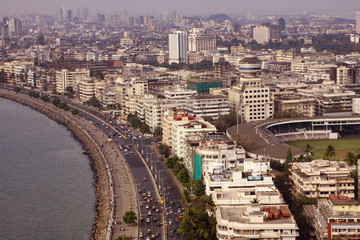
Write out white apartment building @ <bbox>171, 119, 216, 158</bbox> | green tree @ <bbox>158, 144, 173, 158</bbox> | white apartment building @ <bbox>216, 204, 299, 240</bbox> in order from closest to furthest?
white apartment building @ <bbox>216, 204, 299, 240</bbox>
white apartment building @ <bbox>171, 119, 216, 158</bbox>
green tree @ <bbox>158, 144, 173, 158</bbox>

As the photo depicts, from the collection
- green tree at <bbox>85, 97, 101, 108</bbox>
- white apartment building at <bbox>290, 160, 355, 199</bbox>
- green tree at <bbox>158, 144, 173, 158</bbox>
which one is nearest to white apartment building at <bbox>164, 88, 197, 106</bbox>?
green tree at <bbox>85, 97, 101, 108</bbox>

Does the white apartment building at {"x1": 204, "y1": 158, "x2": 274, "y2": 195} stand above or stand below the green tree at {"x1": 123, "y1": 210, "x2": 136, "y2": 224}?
above

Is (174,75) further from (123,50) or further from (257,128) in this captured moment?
(123,50)

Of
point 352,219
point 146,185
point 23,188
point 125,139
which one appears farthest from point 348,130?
point 352,219

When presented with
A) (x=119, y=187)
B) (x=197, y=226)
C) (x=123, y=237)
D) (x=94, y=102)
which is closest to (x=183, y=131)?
(x=119, y=187)

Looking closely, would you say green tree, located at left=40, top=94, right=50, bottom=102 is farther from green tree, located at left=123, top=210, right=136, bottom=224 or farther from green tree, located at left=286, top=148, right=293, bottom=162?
green tree, located at left=123, top=210, right=136, bottom=224

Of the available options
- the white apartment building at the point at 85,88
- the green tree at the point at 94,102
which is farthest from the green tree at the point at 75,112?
the white apartment building at the point at 85,88
